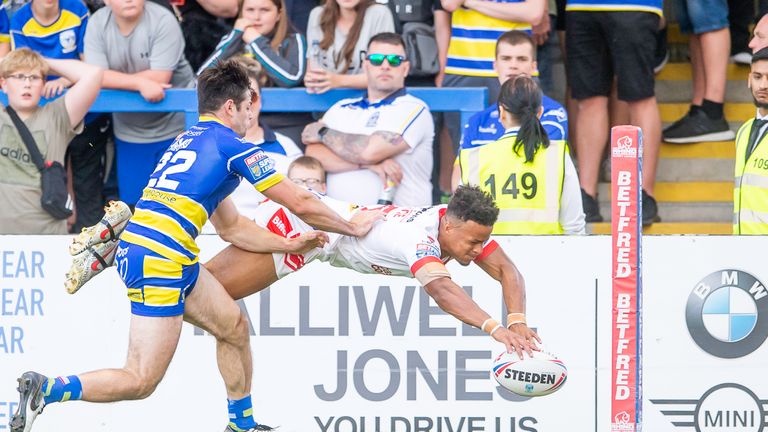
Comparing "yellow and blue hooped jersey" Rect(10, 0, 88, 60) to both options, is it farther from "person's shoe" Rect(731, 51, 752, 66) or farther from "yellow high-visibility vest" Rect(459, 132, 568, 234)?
"person's shoe" Rect(731, 51, 752, 66)

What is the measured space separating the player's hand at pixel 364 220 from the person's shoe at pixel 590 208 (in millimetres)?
2979

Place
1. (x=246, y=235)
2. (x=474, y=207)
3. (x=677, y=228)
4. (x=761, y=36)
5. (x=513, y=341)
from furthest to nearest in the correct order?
(x=677, y=228) < (x=761, y=36) < (x=246, y=235) < (x=474, y=207) < (x=513, y=341)

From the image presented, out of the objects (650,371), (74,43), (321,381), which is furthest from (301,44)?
(650,371)

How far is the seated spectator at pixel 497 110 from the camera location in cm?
941

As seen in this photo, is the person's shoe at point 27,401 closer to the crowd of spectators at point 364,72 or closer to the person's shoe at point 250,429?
the person's shoe at point 250,429

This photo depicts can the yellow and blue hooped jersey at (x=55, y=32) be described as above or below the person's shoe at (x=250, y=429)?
above

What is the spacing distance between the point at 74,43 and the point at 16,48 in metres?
0.44

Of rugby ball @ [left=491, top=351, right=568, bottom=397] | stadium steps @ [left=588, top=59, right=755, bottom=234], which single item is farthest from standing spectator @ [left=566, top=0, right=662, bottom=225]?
Answer: rugby ball @ [left=491, top=351, right=568, bottom=397]

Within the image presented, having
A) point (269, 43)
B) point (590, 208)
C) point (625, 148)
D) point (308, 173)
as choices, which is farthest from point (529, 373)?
point (269, 43)

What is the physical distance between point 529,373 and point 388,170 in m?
2.85

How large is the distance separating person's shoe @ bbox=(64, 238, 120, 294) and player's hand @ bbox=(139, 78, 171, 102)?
2.38 metres

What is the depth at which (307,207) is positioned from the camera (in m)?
7.80

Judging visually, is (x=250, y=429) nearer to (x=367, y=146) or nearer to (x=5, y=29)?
(x=367, y=146)

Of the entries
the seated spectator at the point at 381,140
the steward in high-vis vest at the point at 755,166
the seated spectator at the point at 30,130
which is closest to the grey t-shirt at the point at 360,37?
the seated spectator at the point at 381,140
